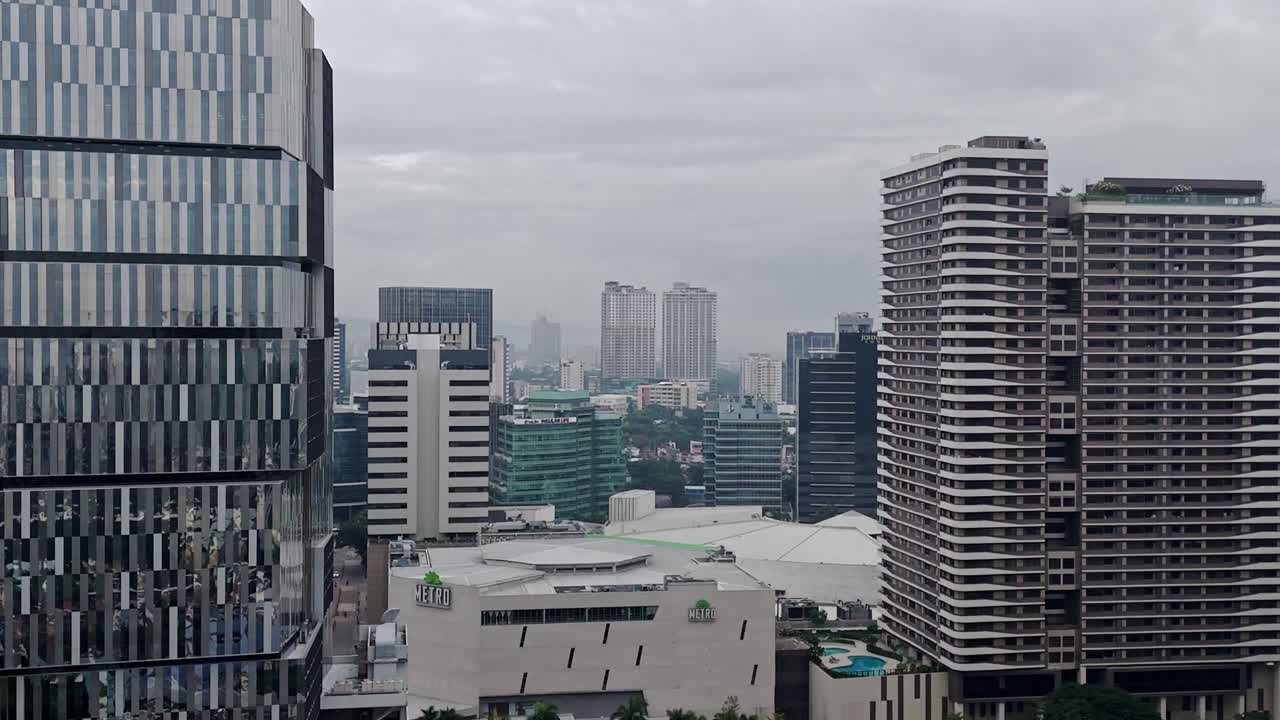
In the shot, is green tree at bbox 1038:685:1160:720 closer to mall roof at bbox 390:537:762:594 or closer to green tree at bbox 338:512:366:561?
mall roof at bbox 390:537:762:594

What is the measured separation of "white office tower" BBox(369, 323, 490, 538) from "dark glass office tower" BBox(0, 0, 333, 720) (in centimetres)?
3041

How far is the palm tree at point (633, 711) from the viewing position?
41625 millimetres

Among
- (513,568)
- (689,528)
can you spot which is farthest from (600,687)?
(689,528)

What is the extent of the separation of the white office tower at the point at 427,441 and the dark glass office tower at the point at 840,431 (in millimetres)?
37707

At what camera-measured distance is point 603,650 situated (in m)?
46.0

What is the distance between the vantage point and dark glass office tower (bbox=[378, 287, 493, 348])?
163750 millimetres

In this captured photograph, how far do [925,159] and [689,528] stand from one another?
126 ft

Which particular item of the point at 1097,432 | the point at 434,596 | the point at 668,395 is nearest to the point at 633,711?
the point at 434,596

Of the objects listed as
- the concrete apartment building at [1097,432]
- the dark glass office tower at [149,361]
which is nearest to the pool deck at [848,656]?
the concrete apartment building at [1097,432]

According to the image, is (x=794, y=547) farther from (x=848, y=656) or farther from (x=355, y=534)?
(x=355, y=534)

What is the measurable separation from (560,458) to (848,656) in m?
51.8

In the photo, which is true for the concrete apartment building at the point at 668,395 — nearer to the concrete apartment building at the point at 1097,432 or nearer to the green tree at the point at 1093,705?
the concrete apartment building at the point at 1097,432

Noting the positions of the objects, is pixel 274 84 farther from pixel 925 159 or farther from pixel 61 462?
pixel 925 159

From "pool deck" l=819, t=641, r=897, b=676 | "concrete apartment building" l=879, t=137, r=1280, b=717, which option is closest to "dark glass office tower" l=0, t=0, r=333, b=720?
"pool deck" l=819, t=641, r=897, b=676
